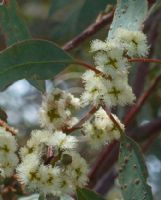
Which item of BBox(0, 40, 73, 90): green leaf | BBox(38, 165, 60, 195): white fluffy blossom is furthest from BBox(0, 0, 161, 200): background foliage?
BBox(38, 165, 60, 195): white fluffy blossom

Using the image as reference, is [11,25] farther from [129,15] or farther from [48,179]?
[48,179]

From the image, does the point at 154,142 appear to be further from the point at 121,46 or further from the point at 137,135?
the point at 121,46

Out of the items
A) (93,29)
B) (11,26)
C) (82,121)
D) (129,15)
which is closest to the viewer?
(82,121)

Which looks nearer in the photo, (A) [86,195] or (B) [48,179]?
(B) [48,179]

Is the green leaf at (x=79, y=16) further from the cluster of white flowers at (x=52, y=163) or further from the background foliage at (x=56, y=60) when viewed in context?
the cluster of white flowers at (x=52, y=163)

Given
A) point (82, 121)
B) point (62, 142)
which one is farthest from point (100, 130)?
point (62, 142)

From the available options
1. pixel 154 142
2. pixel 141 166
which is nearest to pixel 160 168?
pixel 154 142
